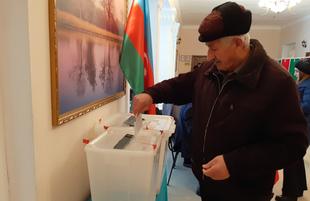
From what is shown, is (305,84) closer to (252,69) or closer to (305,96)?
(305,96)

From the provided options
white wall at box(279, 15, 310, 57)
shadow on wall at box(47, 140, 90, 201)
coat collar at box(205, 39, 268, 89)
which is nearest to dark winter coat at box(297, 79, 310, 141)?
coat collar at box(205, 39, 268, 89)

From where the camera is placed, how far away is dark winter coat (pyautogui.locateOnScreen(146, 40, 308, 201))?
0.84 m

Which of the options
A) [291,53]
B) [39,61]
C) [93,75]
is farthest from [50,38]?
[291,53]

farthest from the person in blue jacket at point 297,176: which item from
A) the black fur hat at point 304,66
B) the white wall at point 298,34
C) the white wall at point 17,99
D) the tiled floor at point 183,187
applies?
the white wall at point 298,34

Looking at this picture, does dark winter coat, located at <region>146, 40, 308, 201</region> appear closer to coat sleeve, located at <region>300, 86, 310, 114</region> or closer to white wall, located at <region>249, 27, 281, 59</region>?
coat sleeve, located at <region>300, 86, 310, 114</region>

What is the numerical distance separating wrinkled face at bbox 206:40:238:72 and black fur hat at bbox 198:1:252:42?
5 cm

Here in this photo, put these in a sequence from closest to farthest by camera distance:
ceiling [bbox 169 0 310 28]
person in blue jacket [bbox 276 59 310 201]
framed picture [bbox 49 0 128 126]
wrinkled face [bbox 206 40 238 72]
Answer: framed picture [bbox 49 0 128 126]
wrinkled face [bbox 206 40 238 72]
person in blue jacket [bbox 276 59 310 201]
ceiling [bbox 169 0 310 28]

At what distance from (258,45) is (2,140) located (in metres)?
1.05

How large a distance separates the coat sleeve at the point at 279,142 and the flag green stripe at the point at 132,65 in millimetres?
832

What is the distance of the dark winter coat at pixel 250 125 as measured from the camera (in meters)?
0.84

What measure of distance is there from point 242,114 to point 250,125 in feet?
0.19

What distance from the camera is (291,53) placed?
6.82 m

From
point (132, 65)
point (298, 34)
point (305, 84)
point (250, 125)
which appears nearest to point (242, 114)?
point (250, 125)

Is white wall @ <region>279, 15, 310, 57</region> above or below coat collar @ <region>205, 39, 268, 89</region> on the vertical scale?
above
